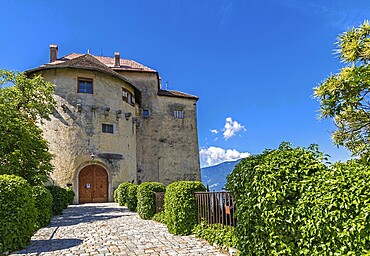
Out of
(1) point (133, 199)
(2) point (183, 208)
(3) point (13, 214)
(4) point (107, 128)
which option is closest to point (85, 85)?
(4) point (107, 128)

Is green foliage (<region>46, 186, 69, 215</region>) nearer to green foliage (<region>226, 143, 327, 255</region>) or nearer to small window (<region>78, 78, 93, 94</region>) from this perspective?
small window (<region>78, 78, 93, 94</region>)

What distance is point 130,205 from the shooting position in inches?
603

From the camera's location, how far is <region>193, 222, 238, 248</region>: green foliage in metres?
5.86

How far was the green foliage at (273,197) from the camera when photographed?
3.79m

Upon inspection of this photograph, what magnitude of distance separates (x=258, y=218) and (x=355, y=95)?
20.8 ft

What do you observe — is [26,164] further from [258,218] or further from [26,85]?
[258,218]

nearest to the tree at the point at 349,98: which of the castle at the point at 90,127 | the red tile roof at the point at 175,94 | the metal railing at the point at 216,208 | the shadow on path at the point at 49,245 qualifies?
the metal railing at the point at 216,208

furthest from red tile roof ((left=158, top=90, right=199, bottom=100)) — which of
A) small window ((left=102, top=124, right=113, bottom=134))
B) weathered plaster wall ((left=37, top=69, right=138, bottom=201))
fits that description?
small window ((left=102, top=124, right=113, bottom=134))

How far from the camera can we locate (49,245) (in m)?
7.18

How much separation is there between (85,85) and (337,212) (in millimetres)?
22856

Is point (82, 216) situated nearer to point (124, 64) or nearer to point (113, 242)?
point (113, 242)

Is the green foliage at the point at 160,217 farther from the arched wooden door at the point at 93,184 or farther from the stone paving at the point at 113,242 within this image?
the arched wooden door at the point at 93,184

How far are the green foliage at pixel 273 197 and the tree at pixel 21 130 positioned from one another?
35.3 feet

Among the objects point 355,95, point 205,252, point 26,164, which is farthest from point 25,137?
point 355,95
